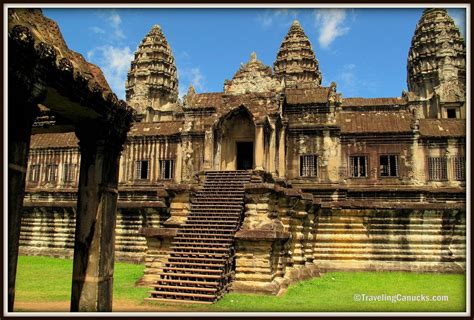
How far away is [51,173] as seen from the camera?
31.8 metres

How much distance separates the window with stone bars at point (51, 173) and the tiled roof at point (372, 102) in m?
29.1

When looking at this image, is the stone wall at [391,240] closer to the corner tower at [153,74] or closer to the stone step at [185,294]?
the stone step at [185,294]

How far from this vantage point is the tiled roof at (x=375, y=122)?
25875 mm

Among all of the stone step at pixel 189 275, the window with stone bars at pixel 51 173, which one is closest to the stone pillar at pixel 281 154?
the stone step at pixel 189 275

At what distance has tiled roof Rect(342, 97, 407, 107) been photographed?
46906 mm

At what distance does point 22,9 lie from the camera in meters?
6.56

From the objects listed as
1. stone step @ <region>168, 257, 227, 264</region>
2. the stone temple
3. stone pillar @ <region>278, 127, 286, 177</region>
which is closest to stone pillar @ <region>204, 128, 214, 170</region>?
the stone temple

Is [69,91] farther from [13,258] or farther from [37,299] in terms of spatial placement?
[37,299]

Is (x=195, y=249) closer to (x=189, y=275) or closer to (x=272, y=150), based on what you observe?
(x=189, y=275)

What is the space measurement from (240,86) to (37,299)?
1462 centimetres

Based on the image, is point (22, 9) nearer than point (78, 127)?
Yes

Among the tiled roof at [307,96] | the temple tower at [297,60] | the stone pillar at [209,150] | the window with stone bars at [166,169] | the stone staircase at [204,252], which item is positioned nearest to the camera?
the stone staircase at [204,252]

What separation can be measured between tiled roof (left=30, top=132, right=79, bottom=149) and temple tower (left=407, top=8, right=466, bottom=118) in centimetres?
3493

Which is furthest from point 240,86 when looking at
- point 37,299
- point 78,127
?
point 78,127
